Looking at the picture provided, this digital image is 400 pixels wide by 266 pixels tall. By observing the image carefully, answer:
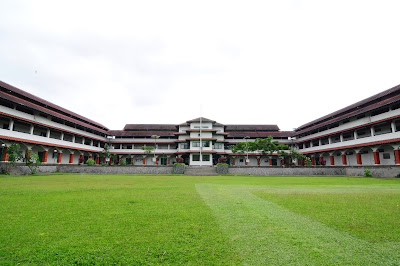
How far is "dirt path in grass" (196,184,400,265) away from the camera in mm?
2588

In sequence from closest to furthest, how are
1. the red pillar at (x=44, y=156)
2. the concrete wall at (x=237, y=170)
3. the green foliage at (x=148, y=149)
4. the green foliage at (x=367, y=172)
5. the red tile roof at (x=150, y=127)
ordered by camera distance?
the green foliage at (x=367, y=172) < the concrete wall at (x=237, y=170) < the red pillar at (x=44, y=156) < the green foliage at (x=148, y=149) < the red tile roof at (x=150, y=127)

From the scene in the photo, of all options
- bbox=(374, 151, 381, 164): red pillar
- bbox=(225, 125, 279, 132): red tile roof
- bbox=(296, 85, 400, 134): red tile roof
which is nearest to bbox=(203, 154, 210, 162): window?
bbox=(225, 125, 279, 132): red tile roof

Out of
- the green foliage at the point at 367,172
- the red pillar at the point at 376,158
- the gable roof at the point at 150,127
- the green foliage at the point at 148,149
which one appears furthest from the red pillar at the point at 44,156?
the red pillar at the point at 376,158

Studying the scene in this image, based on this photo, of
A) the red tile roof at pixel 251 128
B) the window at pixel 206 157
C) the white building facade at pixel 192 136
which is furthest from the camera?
the red tile roof at pixel 251 128

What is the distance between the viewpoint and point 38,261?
2479 mm

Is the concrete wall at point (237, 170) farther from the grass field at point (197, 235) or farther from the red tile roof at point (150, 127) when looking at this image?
the red tile roof at point (150, 127)

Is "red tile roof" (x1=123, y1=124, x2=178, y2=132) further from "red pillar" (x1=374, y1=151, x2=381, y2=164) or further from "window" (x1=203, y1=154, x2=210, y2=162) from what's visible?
"red pillar" (x1=374, y1=151, x2=381, y2=164)

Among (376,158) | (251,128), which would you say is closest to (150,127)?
(251,128)

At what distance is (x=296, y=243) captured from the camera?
3090 millimetres

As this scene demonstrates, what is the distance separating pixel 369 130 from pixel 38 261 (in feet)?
121

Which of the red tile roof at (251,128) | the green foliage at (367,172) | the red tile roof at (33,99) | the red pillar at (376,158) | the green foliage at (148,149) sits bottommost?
the green foliage at (367,172)

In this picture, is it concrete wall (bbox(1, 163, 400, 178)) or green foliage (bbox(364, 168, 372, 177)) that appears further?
concrete wall (bbox(1, 163, 400, 178))

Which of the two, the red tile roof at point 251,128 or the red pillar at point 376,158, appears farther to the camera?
the red tile roof at point 251,128

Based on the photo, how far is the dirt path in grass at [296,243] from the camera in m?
2.59
